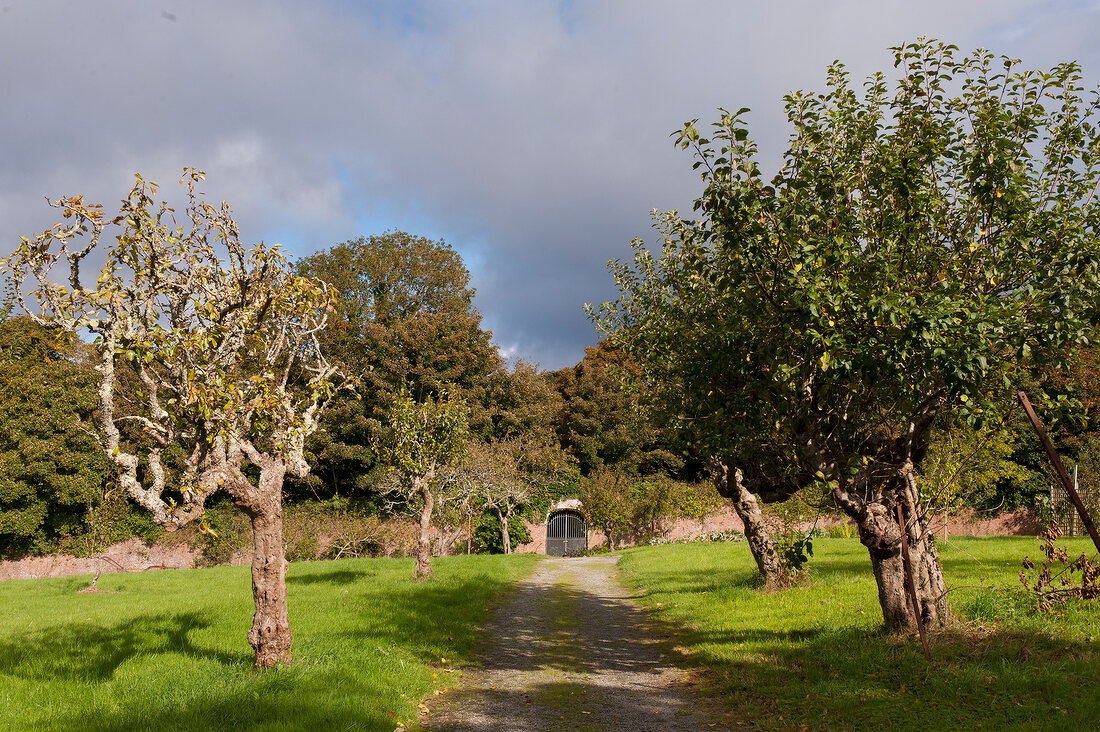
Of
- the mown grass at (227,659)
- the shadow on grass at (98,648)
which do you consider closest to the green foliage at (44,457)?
the mown grass at (227,659)

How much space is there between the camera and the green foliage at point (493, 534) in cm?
3725

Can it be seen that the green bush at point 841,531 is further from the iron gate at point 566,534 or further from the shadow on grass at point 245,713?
the shadow on grass at point 245,713

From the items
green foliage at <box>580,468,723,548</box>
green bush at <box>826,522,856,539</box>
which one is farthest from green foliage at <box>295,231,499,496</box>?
green bush at <box>826,522,856,539</box>

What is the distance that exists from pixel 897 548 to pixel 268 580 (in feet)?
25.8

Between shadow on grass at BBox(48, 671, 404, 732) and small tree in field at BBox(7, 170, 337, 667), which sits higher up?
small tree in field at BBox(7, 170, 337, 667)

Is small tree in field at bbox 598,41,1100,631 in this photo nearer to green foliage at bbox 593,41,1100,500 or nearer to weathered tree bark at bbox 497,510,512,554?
green foliage at bbox 593,41,1100,500

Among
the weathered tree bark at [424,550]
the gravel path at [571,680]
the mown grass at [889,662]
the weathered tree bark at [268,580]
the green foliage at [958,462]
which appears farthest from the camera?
the weathered tree bark at [424,550]

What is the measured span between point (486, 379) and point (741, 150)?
112 ft

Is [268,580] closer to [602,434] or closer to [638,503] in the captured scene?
[638,503]

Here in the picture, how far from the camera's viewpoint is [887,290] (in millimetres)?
6605

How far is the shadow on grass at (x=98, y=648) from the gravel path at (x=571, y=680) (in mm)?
3125

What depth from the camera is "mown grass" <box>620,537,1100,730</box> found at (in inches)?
243

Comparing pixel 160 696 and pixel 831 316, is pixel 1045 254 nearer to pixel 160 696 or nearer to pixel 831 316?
pixel 831 316

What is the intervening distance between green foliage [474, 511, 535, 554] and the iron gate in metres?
4.59
